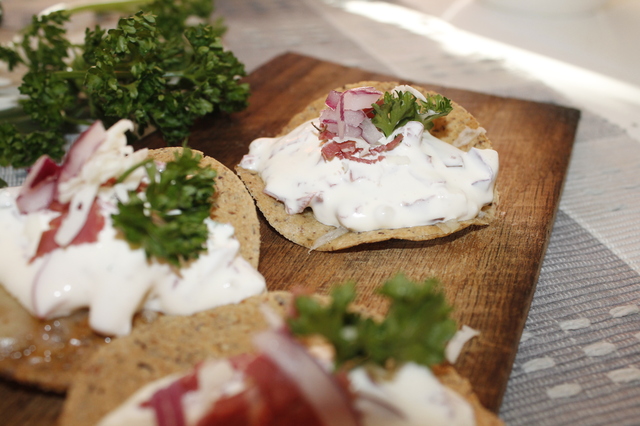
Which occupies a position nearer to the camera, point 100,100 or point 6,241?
point 6,241

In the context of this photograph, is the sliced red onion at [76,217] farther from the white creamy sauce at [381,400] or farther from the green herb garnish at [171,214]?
the white creamy sauce at [381,400]

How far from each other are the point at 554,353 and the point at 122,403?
2.07 meters

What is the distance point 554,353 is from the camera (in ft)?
9.42

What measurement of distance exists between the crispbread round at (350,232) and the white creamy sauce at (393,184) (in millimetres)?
44

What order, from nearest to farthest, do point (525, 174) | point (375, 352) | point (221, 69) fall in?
point (375, 352), point (525, 174), point (221, 69)

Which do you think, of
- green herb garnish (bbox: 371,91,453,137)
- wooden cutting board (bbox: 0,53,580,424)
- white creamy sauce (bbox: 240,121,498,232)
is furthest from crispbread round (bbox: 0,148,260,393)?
green herb garnish (bbox: 371,91,453,137)

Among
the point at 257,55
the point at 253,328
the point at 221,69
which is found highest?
the point at 221,69

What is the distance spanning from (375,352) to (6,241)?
6.53 ft

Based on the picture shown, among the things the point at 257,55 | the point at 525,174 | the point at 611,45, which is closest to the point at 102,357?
the point at 525,174

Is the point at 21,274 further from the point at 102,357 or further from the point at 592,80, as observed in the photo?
the point at 592,80

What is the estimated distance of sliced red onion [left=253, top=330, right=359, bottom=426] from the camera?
2015mm

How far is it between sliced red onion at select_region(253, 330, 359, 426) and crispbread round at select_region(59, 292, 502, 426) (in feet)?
1.86

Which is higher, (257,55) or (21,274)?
(21,274)

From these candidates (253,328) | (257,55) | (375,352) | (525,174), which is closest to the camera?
(375,352)
